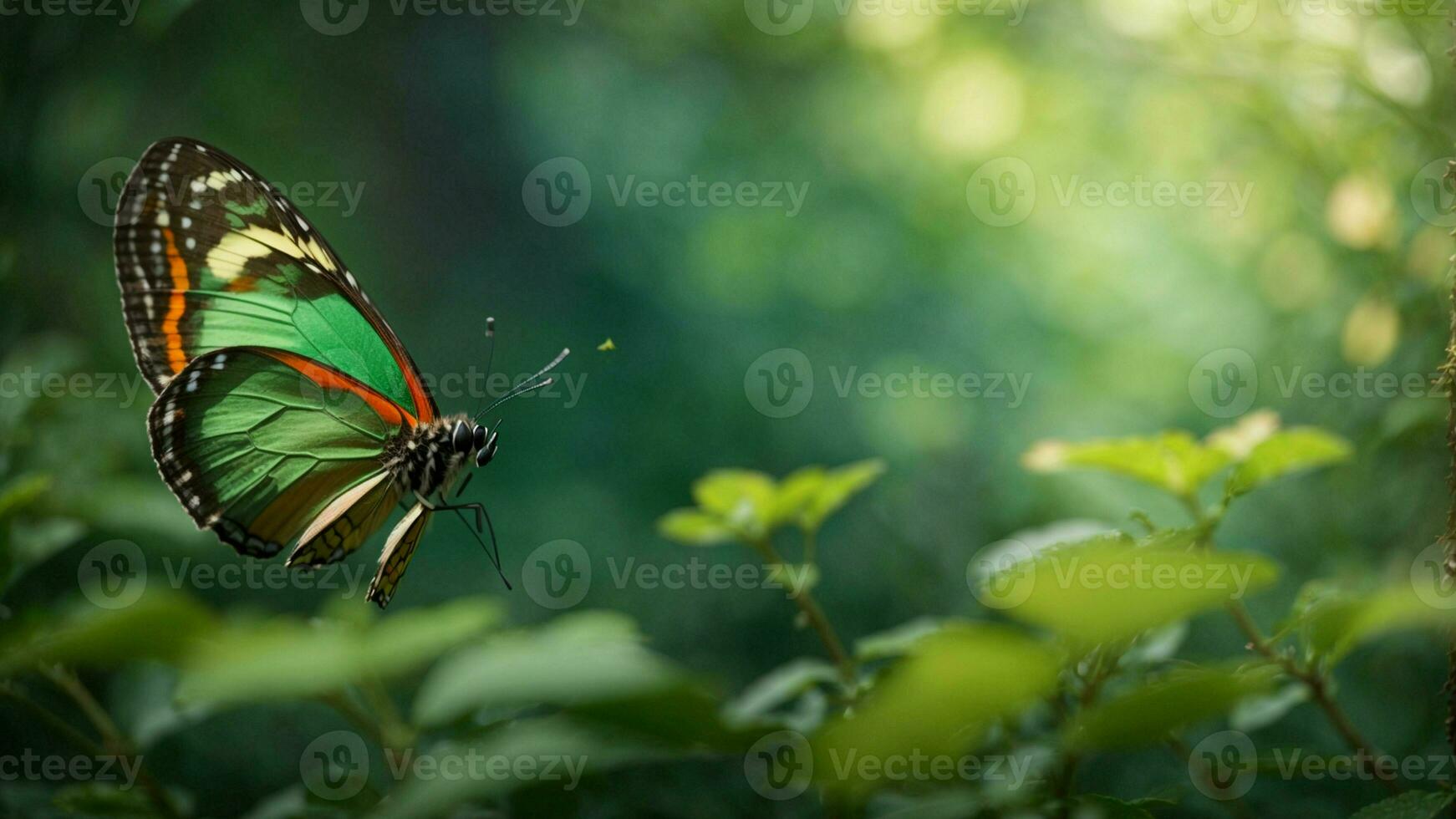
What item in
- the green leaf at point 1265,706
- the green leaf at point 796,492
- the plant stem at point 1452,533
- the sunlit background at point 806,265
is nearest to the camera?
the plant stem at point 1452,533

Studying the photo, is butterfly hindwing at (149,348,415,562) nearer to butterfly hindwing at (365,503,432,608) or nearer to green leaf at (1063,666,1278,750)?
butterfly hindwing at (365,503,432,608)

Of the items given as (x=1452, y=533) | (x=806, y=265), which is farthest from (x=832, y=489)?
(x=806, y=265)

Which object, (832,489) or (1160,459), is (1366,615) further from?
(832,489)

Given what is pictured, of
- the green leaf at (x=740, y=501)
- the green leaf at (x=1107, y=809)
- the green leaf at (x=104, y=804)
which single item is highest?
the green leaf at (x=740, y=501)

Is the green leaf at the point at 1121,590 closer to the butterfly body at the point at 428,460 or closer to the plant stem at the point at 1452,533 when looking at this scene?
the plant stem at the point at 1452,533

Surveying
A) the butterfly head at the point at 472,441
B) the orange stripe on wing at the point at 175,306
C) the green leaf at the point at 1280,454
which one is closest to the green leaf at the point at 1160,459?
the green leaf at the point at 1280,454

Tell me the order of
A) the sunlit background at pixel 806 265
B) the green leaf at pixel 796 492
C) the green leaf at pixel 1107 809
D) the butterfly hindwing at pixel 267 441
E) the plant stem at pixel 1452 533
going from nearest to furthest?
the green leaf at pixel 1107 809, the plant stem at pixel 1452 533, the green leaf at pixel 796 492, the butterfly hindwing at pixel 267 441, the sunlit background at pixel 806 265

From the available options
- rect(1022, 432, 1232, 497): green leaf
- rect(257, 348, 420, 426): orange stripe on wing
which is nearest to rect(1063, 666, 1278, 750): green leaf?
rect(1022, 432, 1232, 497): green leaf
